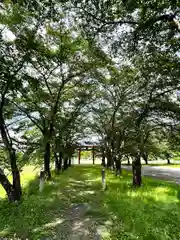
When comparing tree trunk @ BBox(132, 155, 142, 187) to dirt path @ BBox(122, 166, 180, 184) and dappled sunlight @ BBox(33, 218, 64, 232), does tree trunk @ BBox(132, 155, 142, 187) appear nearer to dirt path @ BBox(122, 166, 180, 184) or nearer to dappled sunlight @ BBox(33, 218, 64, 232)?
dirt path @ BBox(122, 166, 180, 184)

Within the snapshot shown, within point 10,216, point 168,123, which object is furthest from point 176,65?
point 10,216

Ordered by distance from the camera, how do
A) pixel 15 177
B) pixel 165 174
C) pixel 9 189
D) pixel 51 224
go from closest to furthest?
pixel 51 224, pixel 9 189, pixel 15 177, pixel 165 174

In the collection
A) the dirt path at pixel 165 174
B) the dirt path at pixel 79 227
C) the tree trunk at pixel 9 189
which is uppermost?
the tree trunk at pixel 9 189

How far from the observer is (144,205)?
26.6ft

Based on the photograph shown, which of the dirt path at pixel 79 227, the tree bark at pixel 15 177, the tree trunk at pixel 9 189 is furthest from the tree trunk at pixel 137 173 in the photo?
the tree trunk at pixel 9 189

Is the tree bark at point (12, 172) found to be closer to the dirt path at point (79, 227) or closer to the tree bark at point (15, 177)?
the tree bark at point (15, 177)

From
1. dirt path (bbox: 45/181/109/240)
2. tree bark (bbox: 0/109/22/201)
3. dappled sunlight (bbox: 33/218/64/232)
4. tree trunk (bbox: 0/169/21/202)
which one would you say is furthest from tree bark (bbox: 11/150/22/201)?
dappled sunlight (bbox: 33/218/64/232)

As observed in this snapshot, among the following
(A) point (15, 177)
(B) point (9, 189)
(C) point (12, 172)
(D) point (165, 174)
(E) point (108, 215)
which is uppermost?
(C) point (12, 172)

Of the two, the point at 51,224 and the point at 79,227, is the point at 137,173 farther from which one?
the point at 51,224

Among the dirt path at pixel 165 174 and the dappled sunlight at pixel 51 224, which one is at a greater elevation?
the dappled sunlight at pixel 51 224

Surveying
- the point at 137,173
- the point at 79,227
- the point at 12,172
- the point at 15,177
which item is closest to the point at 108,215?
the point at 79,227

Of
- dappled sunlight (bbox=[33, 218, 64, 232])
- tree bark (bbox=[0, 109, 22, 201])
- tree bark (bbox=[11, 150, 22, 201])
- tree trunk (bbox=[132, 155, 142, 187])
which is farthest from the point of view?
tree trunk (bbox=[132, 155, 142, 187])

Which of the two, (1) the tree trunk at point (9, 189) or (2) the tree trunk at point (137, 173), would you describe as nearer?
(1) the tree trunk at point (9, 189)

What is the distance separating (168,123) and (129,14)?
27.8ft
